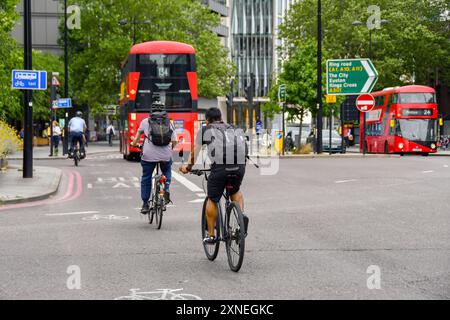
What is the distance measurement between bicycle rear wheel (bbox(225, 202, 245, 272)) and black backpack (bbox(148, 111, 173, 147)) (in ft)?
12.7

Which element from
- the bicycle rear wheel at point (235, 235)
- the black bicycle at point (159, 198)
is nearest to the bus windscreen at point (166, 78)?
the black bicycle at point (159, 198)

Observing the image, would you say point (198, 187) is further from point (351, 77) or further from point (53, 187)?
point (351, 77)

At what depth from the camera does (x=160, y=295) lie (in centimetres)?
684

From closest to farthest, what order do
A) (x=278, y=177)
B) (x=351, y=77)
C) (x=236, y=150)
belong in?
(x=236, y=150), (x=278, y=177), (x=351, y=77)

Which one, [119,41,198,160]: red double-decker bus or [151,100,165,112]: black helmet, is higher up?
[119,41,198,160]: red double-decker bus

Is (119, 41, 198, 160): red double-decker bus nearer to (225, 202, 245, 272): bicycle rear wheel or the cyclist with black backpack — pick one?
the cyclist with black backpack

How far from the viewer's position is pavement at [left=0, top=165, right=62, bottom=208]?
52.9ft

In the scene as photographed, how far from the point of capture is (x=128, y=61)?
31047mm

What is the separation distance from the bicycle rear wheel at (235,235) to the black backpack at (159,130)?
12.7 feet

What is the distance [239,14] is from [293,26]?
62126 millimetres

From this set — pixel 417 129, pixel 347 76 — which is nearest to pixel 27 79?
pixel 347 76

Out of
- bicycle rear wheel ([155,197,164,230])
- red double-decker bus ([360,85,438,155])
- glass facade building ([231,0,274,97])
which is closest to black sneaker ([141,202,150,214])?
bicycle rear wheel ([155,197,164,230])

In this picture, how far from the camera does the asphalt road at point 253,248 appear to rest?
7199mm
